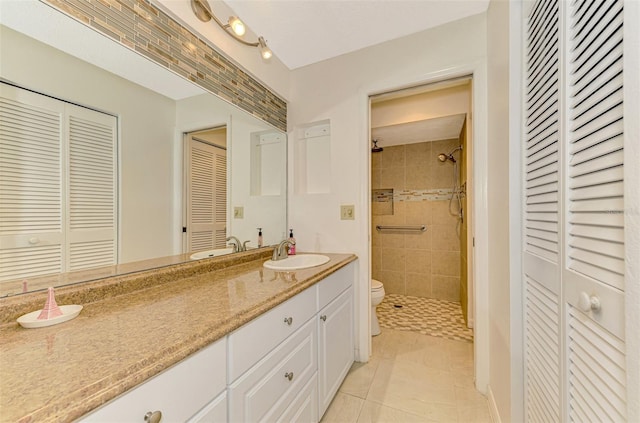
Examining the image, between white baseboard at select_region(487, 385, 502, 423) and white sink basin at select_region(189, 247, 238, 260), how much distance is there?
1.67 m

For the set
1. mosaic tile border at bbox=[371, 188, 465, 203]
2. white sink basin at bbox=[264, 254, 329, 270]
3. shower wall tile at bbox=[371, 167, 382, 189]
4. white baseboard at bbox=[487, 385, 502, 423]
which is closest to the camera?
white baseboard at bbox=[487, 385, 502, 423]

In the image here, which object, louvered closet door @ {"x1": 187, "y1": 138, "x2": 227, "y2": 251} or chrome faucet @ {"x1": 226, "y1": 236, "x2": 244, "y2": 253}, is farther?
chrome faucet @ {"x1": 226, "y1": 236, "x2": 244, "y2": 253}

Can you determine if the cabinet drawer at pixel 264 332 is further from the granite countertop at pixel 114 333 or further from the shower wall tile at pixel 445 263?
the shower wall tile at pixel 445 263

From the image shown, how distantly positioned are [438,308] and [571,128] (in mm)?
2679

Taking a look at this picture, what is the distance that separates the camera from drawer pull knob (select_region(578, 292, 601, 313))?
0.60 meters

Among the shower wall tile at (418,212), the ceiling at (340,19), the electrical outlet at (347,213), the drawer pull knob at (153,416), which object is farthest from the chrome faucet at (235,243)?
the shower wall tile at (418,212)

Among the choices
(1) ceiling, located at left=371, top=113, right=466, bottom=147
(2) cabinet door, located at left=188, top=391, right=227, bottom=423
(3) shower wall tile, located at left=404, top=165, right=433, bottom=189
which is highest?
(1) ceiling, located at left=371, top=113, right=466, bottom=147

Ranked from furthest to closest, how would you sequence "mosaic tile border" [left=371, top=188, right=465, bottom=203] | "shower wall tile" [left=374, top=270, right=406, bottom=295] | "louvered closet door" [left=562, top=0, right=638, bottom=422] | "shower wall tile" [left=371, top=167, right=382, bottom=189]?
"shower wall tile" [left=371, top=167, right=382, bottom=189]
"shower wall tile" [left=374, top=270, right=406, bottom=295]
"mosaic tile border" [left=371, top=188, right=465, bottom=203]
"louvered closet door" [left=562, top=0, right=638, bottom=422]

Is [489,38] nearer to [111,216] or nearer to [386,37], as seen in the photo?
[386,37]

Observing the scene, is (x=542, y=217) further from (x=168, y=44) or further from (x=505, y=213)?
(x=168, y=44)

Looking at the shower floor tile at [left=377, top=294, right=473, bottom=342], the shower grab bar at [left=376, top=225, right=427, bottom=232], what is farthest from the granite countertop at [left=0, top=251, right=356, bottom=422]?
the shower grab bar at [left=376, top=225, right=427, bottom=232]

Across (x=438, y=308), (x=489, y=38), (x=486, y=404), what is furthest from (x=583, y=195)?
(x=438, y=308)

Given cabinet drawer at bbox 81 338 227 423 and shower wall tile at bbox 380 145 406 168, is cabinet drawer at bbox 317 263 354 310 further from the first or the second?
shower wall tile at bbox 380 145 406 168

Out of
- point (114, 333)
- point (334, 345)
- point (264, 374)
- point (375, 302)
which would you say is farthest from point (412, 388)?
point (114, 333)
